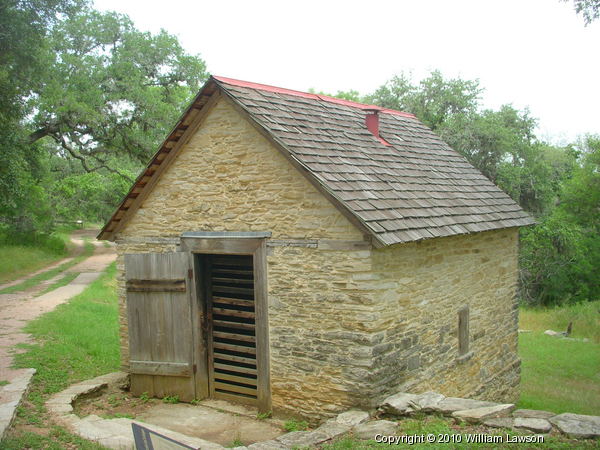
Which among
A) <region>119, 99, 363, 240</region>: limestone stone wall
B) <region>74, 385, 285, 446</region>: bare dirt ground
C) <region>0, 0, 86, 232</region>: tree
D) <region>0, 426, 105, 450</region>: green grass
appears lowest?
<region>74, 385, 285, 446</region>: bare dirt ground

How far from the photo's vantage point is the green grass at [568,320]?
68.7ft

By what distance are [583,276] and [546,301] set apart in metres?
2.29

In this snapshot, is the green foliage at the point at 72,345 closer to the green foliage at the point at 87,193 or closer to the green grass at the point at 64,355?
the green grass at the point at 64,355

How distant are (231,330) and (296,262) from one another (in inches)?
90.4

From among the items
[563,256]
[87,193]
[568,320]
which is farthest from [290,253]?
[87,193]

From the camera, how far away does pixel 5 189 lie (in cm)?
1636

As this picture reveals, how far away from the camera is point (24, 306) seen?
1600 centimetres

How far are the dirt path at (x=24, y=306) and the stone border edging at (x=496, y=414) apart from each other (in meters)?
6.27

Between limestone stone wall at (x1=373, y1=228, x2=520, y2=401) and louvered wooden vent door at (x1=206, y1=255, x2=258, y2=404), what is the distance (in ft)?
7.45

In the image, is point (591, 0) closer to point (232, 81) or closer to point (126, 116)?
point (232, 81)

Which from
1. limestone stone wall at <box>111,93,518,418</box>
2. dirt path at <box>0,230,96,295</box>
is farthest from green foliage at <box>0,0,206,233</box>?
limestone stone wall at <box>111,93,518,418</box>

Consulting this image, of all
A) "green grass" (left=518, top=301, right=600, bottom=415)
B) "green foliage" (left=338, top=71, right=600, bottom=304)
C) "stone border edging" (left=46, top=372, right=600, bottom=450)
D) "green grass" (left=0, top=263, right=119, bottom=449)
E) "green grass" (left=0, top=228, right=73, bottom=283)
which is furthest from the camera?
"green foliage" (left=338, top=71, right=600, bottom=304)

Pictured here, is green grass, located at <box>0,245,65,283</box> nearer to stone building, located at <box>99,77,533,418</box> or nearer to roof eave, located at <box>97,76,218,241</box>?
roof eave, located at <box>97,76,218,241</box>

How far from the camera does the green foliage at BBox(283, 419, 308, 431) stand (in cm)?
764
